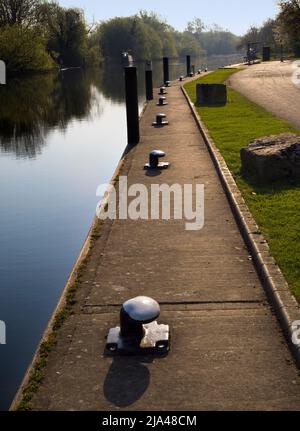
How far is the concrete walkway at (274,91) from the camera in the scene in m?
19.3

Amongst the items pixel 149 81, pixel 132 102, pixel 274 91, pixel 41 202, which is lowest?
pixel 41 202

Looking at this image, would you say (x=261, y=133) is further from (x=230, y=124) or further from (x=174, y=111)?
(x=174, y=111)

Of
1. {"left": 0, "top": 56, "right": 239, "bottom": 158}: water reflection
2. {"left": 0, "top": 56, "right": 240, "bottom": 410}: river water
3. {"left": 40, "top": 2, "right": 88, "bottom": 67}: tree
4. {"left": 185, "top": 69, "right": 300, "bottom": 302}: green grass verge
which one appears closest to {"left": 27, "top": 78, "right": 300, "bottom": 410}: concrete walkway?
{"left": 185, "top": 69, "right": 300, "bottom": 302}: green grass verge

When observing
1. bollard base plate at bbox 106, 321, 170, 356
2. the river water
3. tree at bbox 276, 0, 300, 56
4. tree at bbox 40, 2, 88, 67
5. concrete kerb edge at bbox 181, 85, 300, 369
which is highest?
tree at bbox 40, 2, 88, 67

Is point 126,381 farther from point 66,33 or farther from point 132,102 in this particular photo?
point 66,33

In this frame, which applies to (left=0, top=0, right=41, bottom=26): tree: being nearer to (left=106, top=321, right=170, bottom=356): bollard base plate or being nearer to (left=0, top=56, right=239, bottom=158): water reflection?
(left=0, top=56, right=239, bottom=158): water reflection

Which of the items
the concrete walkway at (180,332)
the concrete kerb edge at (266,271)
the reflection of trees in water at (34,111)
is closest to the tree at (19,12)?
the reflection of trees in water at (34,111)

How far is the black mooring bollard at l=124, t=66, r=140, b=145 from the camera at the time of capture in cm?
1489

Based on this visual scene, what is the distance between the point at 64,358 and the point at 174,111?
19128mm

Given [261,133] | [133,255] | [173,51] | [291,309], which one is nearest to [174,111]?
[261,133]

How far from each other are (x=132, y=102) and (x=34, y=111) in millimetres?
17784

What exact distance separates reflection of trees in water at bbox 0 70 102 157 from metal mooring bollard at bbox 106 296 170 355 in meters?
15.4

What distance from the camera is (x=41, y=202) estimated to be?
12648 mm

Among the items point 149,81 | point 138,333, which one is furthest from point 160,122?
point 138,333
